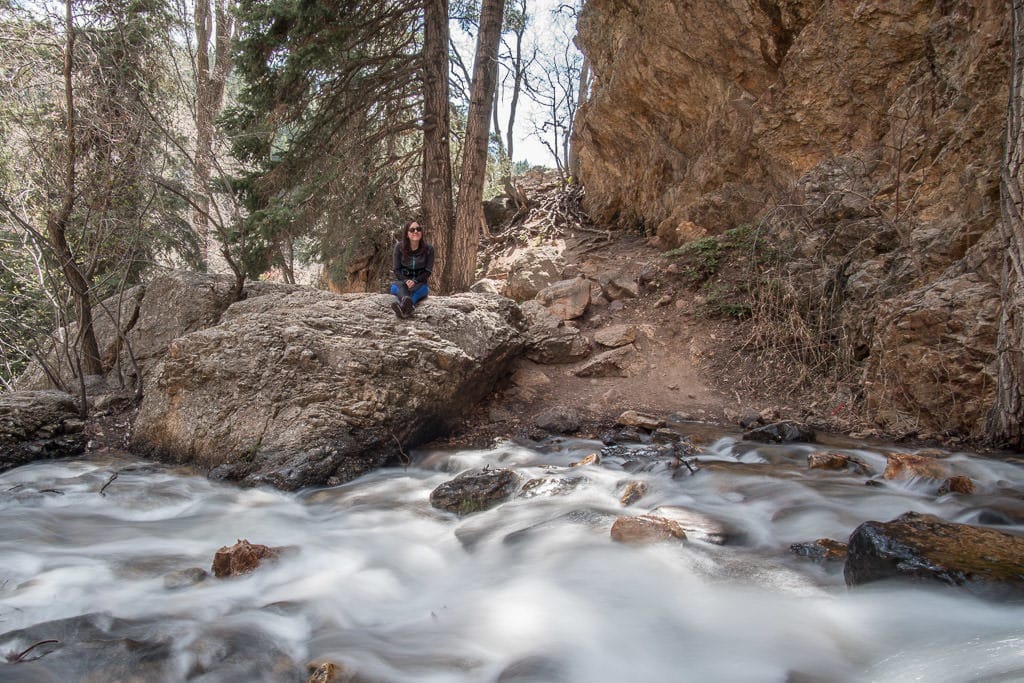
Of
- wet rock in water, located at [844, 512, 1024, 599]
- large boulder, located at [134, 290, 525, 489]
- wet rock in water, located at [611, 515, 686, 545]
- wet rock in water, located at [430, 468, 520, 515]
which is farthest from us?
large boulder, located at [134, 290, 525, 489]

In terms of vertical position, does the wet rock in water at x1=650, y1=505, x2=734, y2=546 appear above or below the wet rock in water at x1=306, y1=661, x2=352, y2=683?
above

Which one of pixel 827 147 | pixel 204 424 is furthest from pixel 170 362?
pixel 827 147

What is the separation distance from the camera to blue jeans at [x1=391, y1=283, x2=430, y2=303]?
6598 mm

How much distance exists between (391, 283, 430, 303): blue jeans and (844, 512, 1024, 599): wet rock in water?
15.9 ft

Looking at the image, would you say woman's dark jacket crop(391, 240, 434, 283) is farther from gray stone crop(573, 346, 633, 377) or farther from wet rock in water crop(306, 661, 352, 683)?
wet rock in water crop(306, 661, 352, 683)

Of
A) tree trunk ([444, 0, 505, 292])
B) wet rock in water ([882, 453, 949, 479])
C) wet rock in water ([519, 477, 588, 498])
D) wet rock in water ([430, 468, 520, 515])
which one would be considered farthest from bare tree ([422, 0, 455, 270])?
wet rock in water ([882, 453, 949, 479])

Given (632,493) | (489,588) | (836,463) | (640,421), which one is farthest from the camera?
(640,421)

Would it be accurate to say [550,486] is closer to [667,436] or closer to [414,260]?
[667,436]

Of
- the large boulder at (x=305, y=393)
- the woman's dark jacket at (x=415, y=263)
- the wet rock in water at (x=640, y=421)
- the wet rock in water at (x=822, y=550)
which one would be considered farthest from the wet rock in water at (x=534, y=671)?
the woman's dark jacket at (x=415, y=263)

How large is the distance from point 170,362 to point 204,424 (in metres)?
0.76

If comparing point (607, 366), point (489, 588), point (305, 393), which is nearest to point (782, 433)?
point (607, 366)

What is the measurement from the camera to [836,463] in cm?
A: 462

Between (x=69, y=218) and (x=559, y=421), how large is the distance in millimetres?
6325

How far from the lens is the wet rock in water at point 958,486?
151 inches
